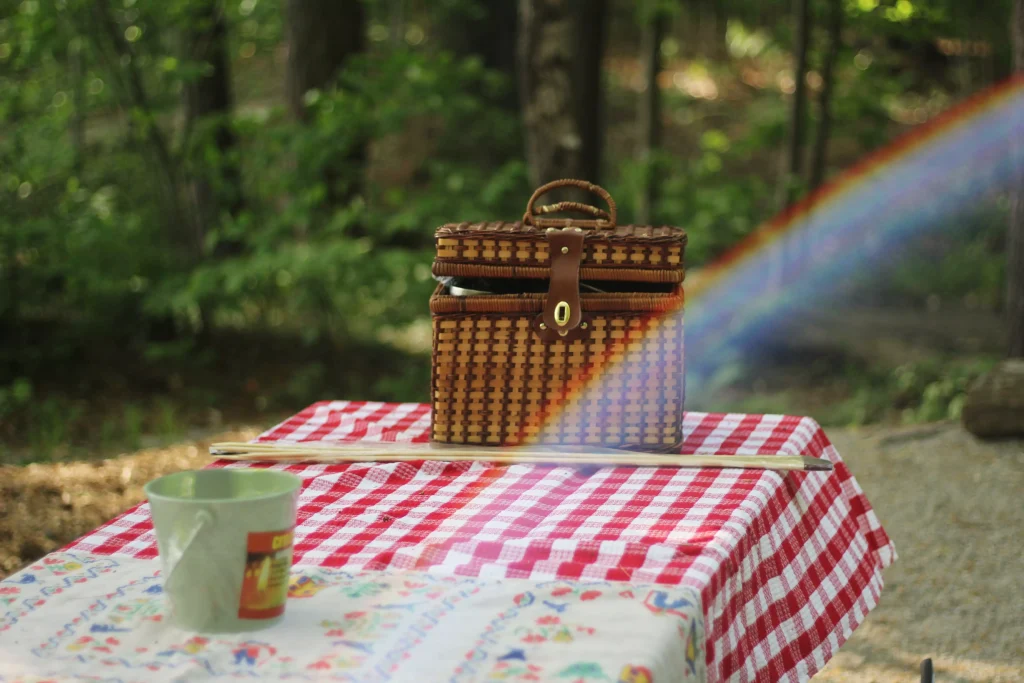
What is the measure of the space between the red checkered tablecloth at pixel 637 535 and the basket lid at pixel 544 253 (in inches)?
13.7

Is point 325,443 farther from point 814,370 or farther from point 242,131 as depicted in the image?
point 814,370

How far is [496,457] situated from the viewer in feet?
6.54

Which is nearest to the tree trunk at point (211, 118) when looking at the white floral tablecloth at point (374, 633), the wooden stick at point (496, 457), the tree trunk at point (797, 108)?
the tree trunk at point (797, 108)

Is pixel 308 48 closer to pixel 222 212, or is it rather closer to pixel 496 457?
pixel 222 212

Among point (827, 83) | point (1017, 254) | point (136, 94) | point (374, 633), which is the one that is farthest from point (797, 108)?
point (374, 633)

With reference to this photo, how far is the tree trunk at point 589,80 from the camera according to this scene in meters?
7.05

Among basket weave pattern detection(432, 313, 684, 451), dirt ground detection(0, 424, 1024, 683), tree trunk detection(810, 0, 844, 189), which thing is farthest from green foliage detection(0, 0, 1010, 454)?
basket weave pattern detection(432, 313, 684, 451)

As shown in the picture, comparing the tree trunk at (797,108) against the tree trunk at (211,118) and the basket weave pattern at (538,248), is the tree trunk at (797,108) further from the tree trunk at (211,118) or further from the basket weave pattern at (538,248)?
the basket weave pattern at (538,248)

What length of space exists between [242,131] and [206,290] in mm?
1050

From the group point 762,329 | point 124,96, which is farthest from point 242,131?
point 762,329

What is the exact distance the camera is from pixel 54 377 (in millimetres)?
7688

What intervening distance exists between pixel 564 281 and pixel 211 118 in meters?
6.07

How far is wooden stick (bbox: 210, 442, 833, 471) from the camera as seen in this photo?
1.97m

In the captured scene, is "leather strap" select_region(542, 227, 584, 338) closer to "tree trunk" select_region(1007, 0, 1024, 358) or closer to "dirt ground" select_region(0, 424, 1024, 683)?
"dirt ground" select_region(0, 424, 1024, 683)
